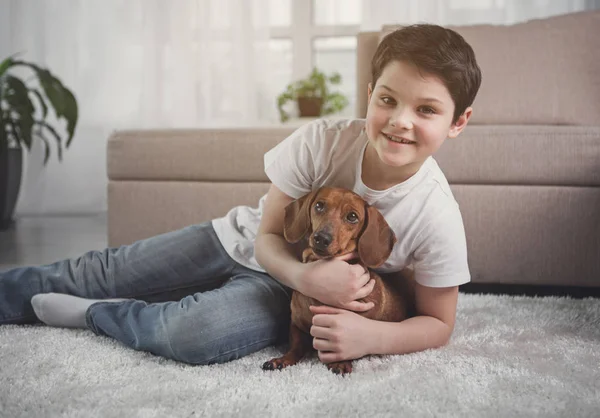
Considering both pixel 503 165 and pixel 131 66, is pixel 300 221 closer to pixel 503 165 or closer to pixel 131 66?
pixel 503 165

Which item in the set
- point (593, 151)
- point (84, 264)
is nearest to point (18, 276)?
point (84, 264)

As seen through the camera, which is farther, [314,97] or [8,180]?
[314,97]

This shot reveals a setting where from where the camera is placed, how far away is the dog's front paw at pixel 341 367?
1094mm

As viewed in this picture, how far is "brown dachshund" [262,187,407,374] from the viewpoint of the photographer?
1044 mm

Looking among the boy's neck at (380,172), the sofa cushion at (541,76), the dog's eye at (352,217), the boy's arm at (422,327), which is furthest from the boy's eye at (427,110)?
the sofa cushion at (541,76)

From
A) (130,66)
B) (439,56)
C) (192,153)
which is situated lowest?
(192,153)

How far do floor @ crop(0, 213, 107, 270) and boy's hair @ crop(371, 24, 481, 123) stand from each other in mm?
1762

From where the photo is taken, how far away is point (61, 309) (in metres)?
1.35

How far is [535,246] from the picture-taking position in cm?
179

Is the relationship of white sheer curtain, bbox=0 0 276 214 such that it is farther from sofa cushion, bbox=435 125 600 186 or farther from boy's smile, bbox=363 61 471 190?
boy's smile, bbox=363 61 471 190

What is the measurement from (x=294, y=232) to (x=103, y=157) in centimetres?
315

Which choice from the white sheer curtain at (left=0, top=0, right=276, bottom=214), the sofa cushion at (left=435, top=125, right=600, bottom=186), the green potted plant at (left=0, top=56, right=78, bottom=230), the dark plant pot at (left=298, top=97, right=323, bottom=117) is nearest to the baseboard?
the sofa cushion at (left=435, top=125, right=600, bottom=186)

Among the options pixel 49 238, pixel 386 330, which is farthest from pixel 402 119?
pixel 49 238

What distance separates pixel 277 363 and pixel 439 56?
65cm
